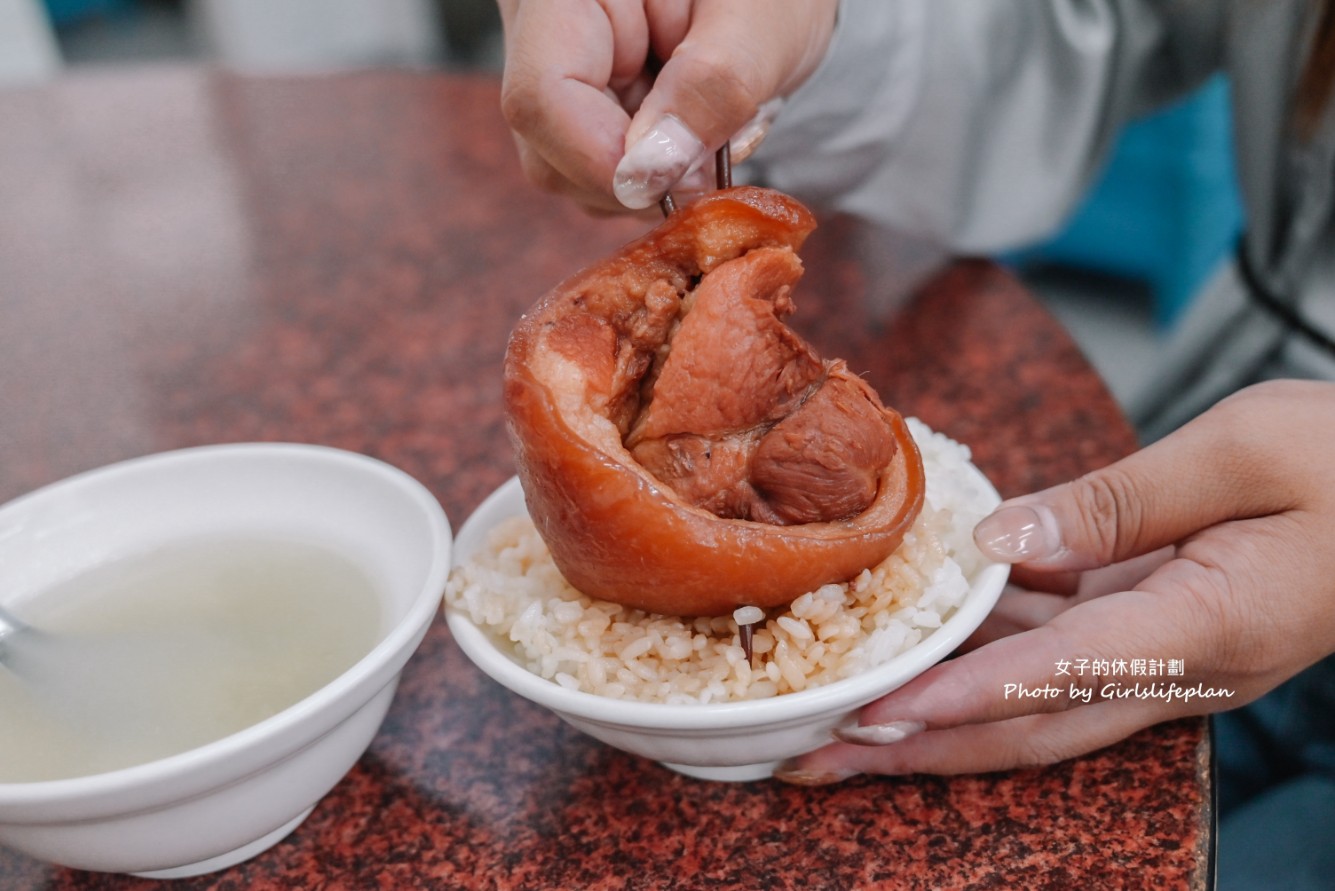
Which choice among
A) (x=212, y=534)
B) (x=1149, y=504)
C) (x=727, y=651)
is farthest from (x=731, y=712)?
(x=212, y=534)

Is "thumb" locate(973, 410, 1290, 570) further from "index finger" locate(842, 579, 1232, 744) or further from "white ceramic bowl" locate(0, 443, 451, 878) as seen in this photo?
"white ceramic bowl" locate(0, 443, 451, 878)

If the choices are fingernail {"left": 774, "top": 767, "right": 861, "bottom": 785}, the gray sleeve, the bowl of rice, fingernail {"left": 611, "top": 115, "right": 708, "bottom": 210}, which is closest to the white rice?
the bowl of rice

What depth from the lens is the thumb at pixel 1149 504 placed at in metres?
1.12

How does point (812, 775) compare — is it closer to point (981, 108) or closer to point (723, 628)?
point (723, 628)

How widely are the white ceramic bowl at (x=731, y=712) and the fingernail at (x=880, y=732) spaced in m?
0.01

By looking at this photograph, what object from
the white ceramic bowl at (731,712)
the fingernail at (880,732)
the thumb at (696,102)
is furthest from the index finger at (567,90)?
the fingernail at (880,732)

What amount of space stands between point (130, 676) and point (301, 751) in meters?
0.26

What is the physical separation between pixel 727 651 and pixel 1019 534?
0.34 meters

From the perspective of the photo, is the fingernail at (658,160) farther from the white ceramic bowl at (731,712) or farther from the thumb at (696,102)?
the white ceramic bowl at (731,712)

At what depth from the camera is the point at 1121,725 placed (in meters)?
1.07

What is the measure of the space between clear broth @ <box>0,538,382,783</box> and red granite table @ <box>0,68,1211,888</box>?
0.16 m

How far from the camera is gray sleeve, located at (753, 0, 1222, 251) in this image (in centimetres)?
203

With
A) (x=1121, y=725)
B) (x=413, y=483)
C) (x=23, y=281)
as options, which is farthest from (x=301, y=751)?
(x=23, y=281)

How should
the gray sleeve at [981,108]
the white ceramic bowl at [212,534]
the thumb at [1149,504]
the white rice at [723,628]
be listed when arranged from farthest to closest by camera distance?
the gray sleeve at [981,108], the thumb at [1149,504], the white rice at [723,628], the white ceramic bowl at [212,534]
